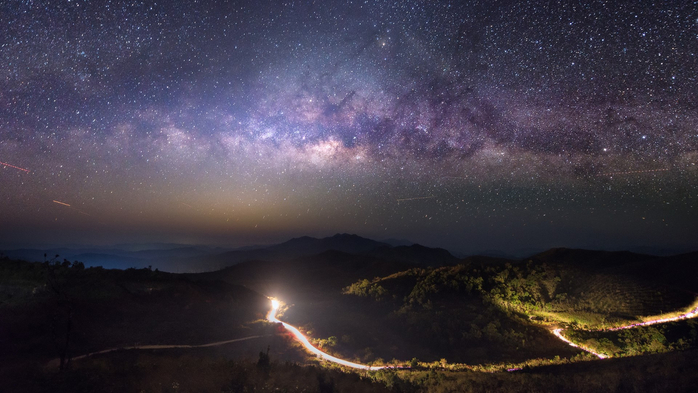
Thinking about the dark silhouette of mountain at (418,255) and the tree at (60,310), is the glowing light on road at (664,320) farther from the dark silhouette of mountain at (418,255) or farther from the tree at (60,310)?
the dark silhouette of mountain at (418,255)

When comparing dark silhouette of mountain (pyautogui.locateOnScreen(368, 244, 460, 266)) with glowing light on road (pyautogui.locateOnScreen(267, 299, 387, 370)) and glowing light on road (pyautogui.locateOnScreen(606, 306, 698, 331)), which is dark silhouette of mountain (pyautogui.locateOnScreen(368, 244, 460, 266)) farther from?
glowing light on road (pyautogui.locateOnScreen(606, 306, 698, 331))

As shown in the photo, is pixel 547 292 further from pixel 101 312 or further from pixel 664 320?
pixel 101 312

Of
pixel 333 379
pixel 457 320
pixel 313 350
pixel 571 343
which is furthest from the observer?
pixel 457 320

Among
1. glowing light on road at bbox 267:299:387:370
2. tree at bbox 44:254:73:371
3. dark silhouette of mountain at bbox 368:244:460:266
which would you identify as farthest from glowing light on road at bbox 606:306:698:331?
dark silhouette of mountain at bbox 368:244:460:266

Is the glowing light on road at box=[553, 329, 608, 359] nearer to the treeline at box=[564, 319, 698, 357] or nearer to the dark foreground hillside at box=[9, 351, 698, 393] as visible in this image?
the treeline at box=[564, 319, 698, 357]

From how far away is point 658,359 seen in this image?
53.4ft

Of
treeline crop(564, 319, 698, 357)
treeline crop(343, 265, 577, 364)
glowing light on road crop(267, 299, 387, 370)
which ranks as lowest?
glowing light on road crop(267, 299, 387, 370)

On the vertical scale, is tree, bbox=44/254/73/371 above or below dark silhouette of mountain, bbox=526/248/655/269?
below

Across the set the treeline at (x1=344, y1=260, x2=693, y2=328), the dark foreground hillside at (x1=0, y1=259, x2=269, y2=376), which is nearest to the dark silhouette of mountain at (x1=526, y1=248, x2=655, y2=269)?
the treeline at (x1=344, y1=260, x2=693, y2=328)

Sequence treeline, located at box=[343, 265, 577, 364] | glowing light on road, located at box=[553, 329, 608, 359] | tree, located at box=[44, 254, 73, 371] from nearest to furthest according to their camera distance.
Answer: tree, located at box=[44, 254, 73, 371] → glowing light on road, located at box=[553, 329, 608, 359] → treeline, located at box=[343, 265, 577, 364]

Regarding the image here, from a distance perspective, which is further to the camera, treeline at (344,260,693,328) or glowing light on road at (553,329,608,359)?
treeline at (344,260,693,328)

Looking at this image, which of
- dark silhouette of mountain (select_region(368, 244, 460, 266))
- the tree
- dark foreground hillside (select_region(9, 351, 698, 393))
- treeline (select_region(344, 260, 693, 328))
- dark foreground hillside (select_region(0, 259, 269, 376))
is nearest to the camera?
dark foreground hillside (select_region(9, 351, 698, 393))

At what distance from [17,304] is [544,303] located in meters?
48.9

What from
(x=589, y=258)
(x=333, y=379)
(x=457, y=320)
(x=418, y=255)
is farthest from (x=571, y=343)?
(x=418, y=255)
